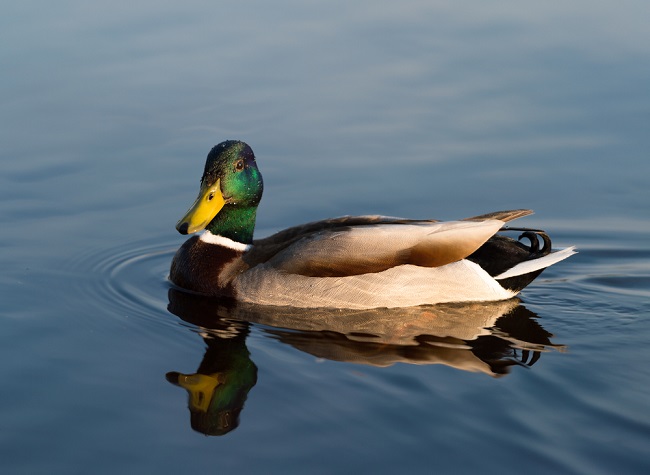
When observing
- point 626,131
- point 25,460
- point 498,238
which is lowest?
point 25,460

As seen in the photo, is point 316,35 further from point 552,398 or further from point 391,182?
point 552,398

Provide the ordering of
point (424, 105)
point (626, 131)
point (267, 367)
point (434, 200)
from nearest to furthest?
point (267, 367) → point (434, 200) → point (626, 131) → point (424, 105)

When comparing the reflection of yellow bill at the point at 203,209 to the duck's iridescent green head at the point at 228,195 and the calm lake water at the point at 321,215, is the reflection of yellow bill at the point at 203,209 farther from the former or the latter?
the calm lake water at the point at 321,215

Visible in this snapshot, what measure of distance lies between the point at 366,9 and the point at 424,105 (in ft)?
11.5

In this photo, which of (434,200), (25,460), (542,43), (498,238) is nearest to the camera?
(25,460)

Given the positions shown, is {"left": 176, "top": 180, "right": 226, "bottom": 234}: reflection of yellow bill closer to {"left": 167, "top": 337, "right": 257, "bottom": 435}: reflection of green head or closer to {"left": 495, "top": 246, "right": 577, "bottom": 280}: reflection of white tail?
{"left": 167, "top": 337, "right": 257, "bottom": 435}: reflection of green head

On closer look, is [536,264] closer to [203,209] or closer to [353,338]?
[353,338]

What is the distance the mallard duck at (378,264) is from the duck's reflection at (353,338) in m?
0.10

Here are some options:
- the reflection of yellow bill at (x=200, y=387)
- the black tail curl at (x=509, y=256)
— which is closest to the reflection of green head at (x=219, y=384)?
the reflection of yellow bill at (x=200, y=387)

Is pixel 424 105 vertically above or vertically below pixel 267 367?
above

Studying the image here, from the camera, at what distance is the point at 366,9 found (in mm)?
14938

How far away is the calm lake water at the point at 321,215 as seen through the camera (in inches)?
231

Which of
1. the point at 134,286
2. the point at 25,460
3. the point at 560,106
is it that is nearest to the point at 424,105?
the point at 560,106

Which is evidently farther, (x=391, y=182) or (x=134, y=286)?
(x=391, y=182)
